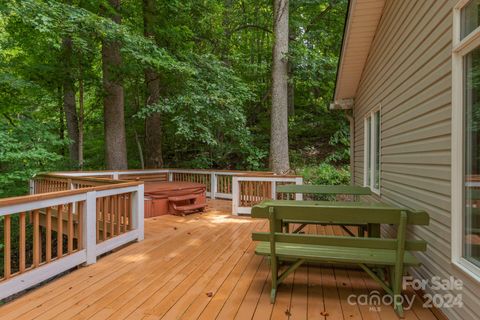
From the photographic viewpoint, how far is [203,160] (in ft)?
37.4

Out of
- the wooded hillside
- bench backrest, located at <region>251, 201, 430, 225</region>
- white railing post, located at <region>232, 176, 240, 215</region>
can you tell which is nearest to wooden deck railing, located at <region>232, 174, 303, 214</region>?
white railing post, located at <region>232, 176, 240, 215</region>

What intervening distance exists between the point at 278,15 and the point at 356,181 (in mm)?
5624

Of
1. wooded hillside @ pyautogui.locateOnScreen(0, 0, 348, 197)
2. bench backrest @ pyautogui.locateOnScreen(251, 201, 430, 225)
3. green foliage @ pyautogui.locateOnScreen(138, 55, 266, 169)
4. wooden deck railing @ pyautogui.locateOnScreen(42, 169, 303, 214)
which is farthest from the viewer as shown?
green foliage @ pyautogui.locateOnScreen(138, 55, 266, 169)

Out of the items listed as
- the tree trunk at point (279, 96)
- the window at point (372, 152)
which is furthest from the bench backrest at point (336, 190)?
the tree trunk at point (279, 96)

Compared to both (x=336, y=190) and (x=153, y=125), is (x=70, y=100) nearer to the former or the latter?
(x=153, y=125)

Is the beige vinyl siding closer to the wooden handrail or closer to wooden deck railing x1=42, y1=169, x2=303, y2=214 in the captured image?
wooden deck railing x1=42, y1=169, x2=303, y2=214

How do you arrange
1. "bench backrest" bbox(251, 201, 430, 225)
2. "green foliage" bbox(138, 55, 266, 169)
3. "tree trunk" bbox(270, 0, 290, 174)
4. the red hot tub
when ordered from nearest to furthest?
"bench backrest" bbox(251, 201, 430, 225) → the red hot tub → "green foliage" bbox(138, 55, 266, 169) → "tree trunk" bbox(270, 0, 290, 174)

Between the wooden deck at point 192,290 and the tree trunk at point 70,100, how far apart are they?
597 cm

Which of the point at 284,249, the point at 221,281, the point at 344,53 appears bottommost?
the point at 221,281

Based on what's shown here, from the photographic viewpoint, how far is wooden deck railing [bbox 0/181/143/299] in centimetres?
283

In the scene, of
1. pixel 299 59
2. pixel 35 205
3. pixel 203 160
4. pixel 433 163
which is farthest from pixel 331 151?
pixel 35 205

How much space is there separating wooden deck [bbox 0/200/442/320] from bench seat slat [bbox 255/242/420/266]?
0.40 m

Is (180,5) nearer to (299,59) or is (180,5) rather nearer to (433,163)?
(299,59)

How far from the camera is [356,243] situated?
2.60 metres
